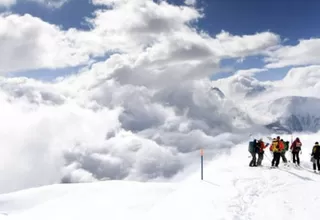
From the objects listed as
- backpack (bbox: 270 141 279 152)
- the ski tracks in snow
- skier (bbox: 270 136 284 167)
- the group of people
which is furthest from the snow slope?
backpack (bbox: 270 141 279 152)

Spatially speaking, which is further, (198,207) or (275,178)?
(275,178)

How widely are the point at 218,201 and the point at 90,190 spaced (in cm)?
1907

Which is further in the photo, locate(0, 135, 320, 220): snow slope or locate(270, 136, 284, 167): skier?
locate(270, 136, 284, 167): skier

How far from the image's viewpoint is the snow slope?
1891 cm

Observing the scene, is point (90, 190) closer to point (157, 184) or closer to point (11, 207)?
point (157, 184)

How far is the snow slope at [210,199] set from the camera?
62.0ft

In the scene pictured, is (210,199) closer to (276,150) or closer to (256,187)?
(256,187)

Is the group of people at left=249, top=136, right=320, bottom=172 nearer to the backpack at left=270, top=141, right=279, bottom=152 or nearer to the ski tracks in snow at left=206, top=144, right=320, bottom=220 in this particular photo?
the backpack at left=270, top=141, right=279, bottom=152

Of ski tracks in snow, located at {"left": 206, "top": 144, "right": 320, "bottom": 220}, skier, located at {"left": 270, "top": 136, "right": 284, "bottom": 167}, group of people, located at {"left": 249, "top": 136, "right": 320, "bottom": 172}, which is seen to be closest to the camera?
ski tracks in snow, located at {"left": 206, "top": 144, "right": 320, "bottom": 220}

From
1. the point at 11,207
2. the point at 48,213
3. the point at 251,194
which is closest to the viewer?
the point at 251,194

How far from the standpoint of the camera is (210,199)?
20.6 meters

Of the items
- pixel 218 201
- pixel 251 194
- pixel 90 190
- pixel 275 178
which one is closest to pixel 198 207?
pixel 218 201

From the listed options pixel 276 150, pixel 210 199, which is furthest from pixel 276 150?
pixel 210 199

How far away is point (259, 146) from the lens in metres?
30.3
